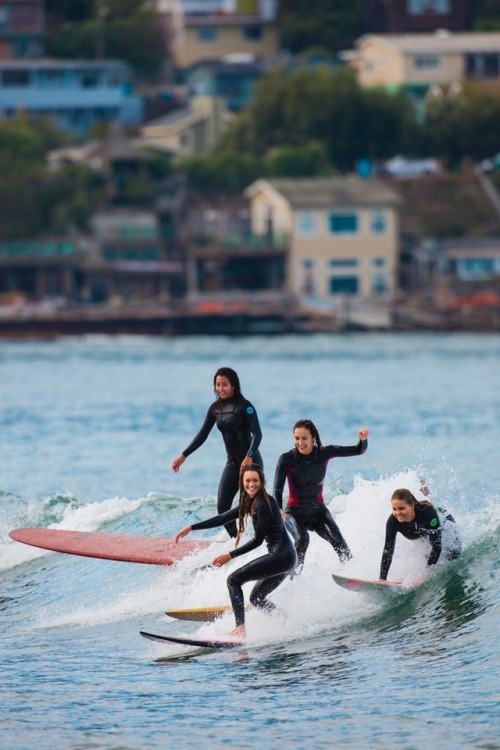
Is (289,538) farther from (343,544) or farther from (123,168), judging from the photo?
(123,168)

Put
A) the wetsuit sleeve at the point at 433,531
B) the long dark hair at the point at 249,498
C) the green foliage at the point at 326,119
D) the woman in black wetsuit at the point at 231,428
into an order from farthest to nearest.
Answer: the green foliage at the point at 326,119 < the woman in black wetsuit at the point at 231,428 < the wetsuit sleeve at the point at 433,531 < the long dark hair at the point at 249,498

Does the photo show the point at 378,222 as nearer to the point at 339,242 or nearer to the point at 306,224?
the point at 339,242

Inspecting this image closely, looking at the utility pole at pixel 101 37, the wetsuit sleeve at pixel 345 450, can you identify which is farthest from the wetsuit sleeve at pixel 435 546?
the utility pole at pixel 101 37

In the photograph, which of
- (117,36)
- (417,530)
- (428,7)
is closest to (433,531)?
(417,530)

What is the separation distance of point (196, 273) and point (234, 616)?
3280 inches

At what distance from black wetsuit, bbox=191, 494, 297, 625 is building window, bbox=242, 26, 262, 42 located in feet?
426

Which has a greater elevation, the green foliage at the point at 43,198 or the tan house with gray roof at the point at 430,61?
the tan house with gray roof at the point at 430,61

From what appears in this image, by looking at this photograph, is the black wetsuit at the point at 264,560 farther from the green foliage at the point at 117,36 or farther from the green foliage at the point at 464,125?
A: the green foliage at the point at 117,36

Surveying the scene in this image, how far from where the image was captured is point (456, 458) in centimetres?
3394

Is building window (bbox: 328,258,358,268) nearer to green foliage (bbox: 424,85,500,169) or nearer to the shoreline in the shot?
the shoreline

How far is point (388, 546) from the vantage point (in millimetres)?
16812

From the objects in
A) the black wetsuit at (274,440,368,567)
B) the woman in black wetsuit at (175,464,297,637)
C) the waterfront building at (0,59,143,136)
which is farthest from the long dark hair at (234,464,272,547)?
the waterfront building at (0,59,143,136)

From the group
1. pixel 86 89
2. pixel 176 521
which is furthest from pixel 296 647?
pixel 86 89

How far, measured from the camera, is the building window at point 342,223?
98.8 meters
